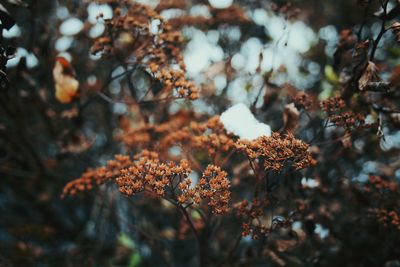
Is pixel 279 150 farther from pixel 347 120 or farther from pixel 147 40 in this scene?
pixel 147 40

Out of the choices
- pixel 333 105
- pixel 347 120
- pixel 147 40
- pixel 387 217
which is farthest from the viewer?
pixel 147 40

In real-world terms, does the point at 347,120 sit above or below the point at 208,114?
below

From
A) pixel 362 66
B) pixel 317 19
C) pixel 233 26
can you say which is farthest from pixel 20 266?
pixel 317 19

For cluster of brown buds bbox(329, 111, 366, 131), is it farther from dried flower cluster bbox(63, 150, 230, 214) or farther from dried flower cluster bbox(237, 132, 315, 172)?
dried flower cluster bbox(63, 150, 230, 214)

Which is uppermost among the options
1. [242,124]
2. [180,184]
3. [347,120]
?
[242,124]

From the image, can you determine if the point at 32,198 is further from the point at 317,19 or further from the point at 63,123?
the point at 317,19

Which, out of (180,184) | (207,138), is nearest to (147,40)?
(207,138)

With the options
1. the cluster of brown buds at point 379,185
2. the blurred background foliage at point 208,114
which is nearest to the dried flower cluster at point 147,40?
the blurred background foliage at point 208,114

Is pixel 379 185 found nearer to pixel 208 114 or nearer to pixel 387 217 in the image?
pixel 387 217

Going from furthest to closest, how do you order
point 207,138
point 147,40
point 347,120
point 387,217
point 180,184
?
point 147,40 → point 387,217 → point 207,138 → point 347,120 → point 180,184

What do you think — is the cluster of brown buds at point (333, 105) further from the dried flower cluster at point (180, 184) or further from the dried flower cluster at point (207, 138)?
the dried flower cluster at point (180, 184)

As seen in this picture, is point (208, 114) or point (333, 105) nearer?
point (333, 105)
